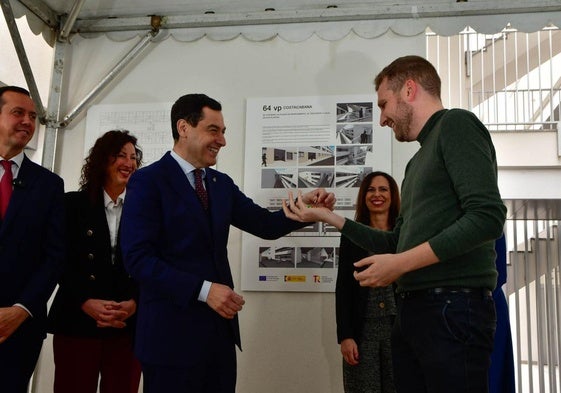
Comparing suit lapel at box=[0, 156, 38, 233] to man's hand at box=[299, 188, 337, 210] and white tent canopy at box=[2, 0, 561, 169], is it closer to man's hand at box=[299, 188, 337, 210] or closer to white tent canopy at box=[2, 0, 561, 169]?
man's hand at box=[299, 188, 337, 210]

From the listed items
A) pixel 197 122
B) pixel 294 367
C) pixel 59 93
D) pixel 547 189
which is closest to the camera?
pixel 197 122

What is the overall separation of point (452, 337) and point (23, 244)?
1712 mm

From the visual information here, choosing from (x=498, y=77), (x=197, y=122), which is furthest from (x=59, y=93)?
(x=498, y=77)

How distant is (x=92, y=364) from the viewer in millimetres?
2420

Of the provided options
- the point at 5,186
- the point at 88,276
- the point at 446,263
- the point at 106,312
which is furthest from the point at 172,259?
the point at 446,263

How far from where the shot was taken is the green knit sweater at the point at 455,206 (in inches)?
58.1

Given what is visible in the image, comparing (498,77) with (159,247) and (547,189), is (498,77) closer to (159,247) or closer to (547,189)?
(547,189)

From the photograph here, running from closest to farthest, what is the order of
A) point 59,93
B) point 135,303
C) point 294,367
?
point 135,303 → point 294,367 → point 59,93

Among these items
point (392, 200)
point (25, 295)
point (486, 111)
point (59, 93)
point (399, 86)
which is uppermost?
point (486, 111)

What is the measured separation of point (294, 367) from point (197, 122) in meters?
1.71

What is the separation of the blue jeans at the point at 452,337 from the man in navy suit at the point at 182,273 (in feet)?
2.25

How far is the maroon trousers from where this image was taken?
7.84 feet

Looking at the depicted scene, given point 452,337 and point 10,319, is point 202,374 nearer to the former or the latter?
point 10,319

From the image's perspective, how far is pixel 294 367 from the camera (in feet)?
10.8
